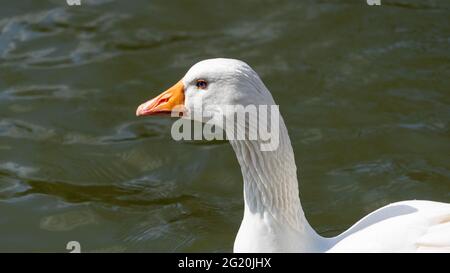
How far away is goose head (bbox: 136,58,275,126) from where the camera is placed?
4.12 metres

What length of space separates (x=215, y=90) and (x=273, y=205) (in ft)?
2.48

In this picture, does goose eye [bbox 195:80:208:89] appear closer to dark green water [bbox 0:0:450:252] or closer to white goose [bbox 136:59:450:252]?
white goose [bbox 136:59:450:252]

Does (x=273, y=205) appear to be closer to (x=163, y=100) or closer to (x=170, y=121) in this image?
(x=163, y=100)

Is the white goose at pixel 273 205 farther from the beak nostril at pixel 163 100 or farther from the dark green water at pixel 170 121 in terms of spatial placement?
the dark green water at pixel 170 121

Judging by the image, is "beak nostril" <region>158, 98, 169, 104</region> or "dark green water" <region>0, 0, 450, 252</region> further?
"dark green water" <region>0, 0, 450, 252</region>

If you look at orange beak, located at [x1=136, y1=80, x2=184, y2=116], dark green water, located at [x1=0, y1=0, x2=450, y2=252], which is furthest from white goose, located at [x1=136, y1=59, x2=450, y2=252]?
dark green water, located at [x1=0, y1=0, x2=450, y2=252]

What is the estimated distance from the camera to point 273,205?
14.8 feet

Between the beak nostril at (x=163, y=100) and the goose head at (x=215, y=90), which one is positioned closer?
the goose head at (x=215, y=90)

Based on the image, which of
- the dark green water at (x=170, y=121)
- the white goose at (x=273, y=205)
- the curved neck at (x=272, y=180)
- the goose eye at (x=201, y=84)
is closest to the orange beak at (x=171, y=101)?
the white goose at (x=273, y=205)

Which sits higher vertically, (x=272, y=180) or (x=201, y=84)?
(x=201, y=84)

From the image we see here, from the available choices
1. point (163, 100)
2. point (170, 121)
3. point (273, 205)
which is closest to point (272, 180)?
point (273, 205)

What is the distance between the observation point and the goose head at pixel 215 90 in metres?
4.12

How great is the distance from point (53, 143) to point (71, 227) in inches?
43.8

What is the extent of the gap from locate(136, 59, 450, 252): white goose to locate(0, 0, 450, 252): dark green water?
1.23 m
